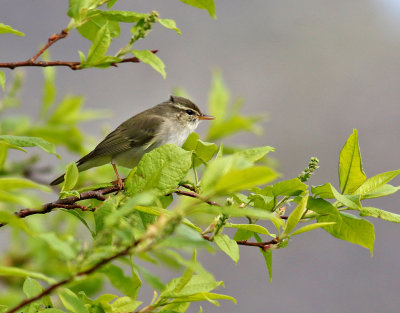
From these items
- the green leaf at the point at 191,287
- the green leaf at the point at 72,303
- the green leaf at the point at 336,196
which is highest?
the green leaf at the point at 336,196

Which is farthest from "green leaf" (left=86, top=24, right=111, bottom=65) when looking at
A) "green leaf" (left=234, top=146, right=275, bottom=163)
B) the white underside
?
the white underside

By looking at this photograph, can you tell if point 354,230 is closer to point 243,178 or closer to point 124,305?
point 124,305

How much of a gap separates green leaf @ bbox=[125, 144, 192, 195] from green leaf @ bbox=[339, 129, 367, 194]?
649 mm

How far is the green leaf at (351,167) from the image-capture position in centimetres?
227

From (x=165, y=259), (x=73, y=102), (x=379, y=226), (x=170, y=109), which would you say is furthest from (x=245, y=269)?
(x=165, y=259)

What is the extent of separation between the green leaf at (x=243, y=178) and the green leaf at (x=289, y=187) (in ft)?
2.77

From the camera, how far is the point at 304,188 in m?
Answer: 2.24

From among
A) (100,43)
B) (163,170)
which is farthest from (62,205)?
(100,43)

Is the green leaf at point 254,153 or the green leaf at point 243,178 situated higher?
the green leaf at point 243,178

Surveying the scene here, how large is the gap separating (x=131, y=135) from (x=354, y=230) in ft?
10.5

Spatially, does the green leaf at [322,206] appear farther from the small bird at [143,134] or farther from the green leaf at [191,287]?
the small bird at [143,134]

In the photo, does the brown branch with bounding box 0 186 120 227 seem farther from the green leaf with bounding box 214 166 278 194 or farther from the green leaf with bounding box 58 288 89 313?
the green leaf with bounding box 214 166 278 194

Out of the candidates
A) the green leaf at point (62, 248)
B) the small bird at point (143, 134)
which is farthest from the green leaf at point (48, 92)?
the green leaf at point (62, 248)

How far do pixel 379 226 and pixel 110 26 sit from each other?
33.2 ft
